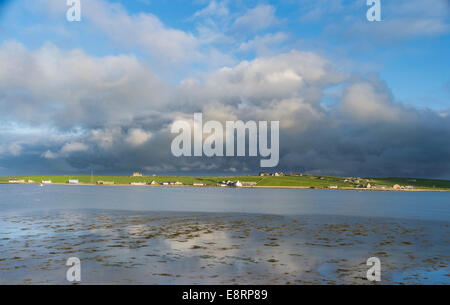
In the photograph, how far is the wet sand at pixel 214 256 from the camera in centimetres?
2284

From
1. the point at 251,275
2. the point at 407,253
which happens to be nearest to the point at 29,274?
the point at 251,275

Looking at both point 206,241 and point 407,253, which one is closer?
point 407,253

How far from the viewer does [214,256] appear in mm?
29781

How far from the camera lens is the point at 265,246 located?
35.4 m

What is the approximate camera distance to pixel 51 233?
137 feet

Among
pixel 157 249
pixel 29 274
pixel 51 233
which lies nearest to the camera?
pixel 29 274

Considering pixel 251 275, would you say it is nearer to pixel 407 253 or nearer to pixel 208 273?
pixel 208 273

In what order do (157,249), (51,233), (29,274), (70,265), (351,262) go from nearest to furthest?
(29,274) < (70,265) < (351,262) < (157,249) < (51,233)

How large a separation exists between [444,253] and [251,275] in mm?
23019

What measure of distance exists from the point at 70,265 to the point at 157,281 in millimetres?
8239

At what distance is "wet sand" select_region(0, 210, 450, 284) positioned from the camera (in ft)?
74.9
